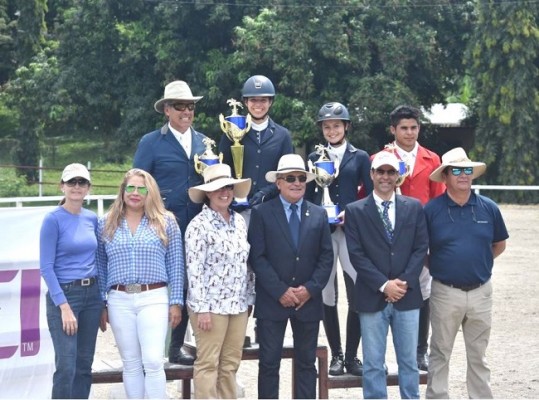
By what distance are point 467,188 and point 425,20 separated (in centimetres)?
2602

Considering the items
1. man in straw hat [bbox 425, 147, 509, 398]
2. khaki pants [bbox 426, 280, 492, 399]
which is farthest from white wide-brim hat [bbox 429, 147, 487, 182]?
khaki pants [bbox 426, 280, 492, 399]

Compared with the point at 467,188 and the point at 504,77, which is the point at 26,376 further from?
the point at 504,77

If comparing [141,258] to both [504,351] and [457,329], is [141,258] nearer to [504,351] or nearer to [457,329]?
[457,329]

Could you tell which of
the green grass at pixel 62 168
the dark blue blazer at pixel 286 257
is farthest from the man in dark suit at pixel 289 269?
the green grass at pixel 62 168

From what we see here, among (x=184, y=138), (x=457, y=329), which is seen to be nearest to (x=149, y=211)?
(x=184, y=138)

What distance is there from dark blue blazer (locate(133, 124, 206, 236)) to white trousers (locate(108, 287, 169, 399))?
80 centimetres

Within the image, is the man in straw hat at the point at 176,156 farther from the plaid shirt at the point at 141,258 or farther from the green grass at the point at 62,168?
the green grass at the point at 62,168

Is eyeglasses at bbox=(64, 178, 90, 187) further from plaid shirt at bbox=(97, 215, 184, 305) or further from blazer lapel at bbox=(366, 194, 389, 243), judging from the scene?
blazer lapel at bbox=(366, 194, 389, 243)

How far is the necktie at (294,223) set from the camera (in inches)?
257

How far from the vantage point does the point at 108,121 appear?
114 feet

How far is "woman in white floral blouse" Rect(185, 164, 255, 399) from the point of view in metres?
6.27

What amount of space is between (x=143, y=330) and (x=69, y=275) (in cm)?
58

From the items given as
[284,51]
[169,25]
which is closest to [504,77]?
[284,51]

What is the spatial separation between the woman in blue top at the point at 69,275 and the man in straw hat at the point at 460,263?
231 centimetres
